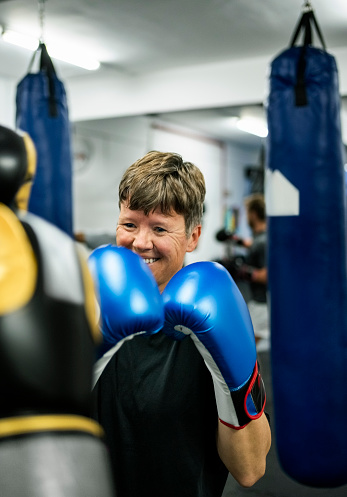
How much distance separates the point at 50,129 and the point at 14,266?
227 cm

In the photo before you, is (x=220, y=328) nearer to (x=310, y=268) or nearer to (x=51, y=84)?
(x=310, y=268)

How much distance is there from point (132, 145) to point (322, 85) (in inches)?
144

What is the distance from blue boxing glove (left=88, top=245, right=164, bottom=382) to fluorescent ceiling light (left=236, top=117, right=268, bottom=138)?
16.7 ft

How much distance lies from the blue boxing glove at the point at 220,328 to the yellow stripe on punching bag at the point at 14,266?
352mm

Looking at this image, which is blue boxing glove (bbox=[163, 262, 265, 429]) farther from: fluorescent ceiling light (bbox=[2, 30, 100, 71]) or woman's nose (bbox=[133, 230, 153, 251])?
fluorescent ceiling light (bbox=[2, 30, 100, 71])

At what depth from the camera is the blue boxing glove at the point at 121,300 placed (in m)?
0.64

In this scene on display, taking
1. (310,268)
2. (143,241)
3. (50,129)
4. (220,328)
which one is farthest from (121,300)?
(50,129)

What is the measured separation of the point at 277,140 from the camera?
5.64 ft

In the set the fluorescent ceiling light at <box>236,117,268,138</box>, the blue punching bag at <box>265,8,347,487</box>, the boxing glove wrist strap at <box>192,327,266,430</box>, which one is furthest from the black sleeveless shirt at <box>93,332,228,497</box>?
the fluorescent ceiling light at <box>236,117,268,138</box>

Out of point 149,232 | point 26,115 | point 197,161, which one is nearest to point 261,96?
point 197,161

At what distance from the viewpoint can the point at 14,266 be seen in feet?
1.39

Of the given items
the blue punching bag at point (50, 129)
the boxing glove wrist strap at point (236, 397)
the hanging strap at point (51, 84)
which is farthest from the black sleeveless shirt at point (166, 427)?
the hanging strap at point (51, 84)

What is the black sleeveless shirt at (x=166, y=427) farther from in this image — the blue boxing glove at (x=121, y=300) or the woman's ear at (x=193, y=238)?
the blue boxing glove at (x=121, y=300)

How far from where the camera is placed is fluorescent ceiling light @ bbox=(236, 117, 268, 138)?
18.5ft
